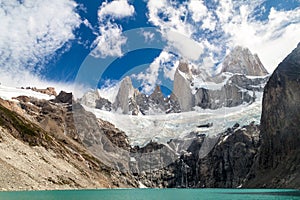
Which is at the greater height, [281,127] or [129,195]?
[281,127]

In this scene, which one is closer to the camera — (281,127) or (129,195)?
(129,195)

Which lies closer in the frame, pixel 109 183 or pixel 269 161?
pixel 269 161

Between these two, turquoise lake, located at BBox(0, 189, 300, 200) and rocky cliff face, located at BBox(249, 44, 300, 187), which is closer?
turquoise lake, located at BBox(0, 189, 300, 200)

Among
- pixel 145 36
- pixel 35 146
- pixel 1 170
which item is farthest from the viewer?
pixel 35 146

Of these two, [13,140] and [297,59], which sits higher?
[297,59]

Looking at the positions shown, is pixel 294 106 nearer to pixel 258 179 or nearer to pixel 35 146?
pixel 258 179

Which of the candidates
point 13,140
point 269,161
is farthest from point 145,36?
point 269,161

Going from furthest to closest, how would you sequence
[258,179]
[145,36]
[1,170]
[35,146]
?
[258,179] → [35,146] → [1,170] → [145,36]

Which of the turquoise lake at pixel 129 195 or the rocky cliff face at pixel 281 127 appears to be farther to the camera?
the rocky cliff face at pixel 281 127
